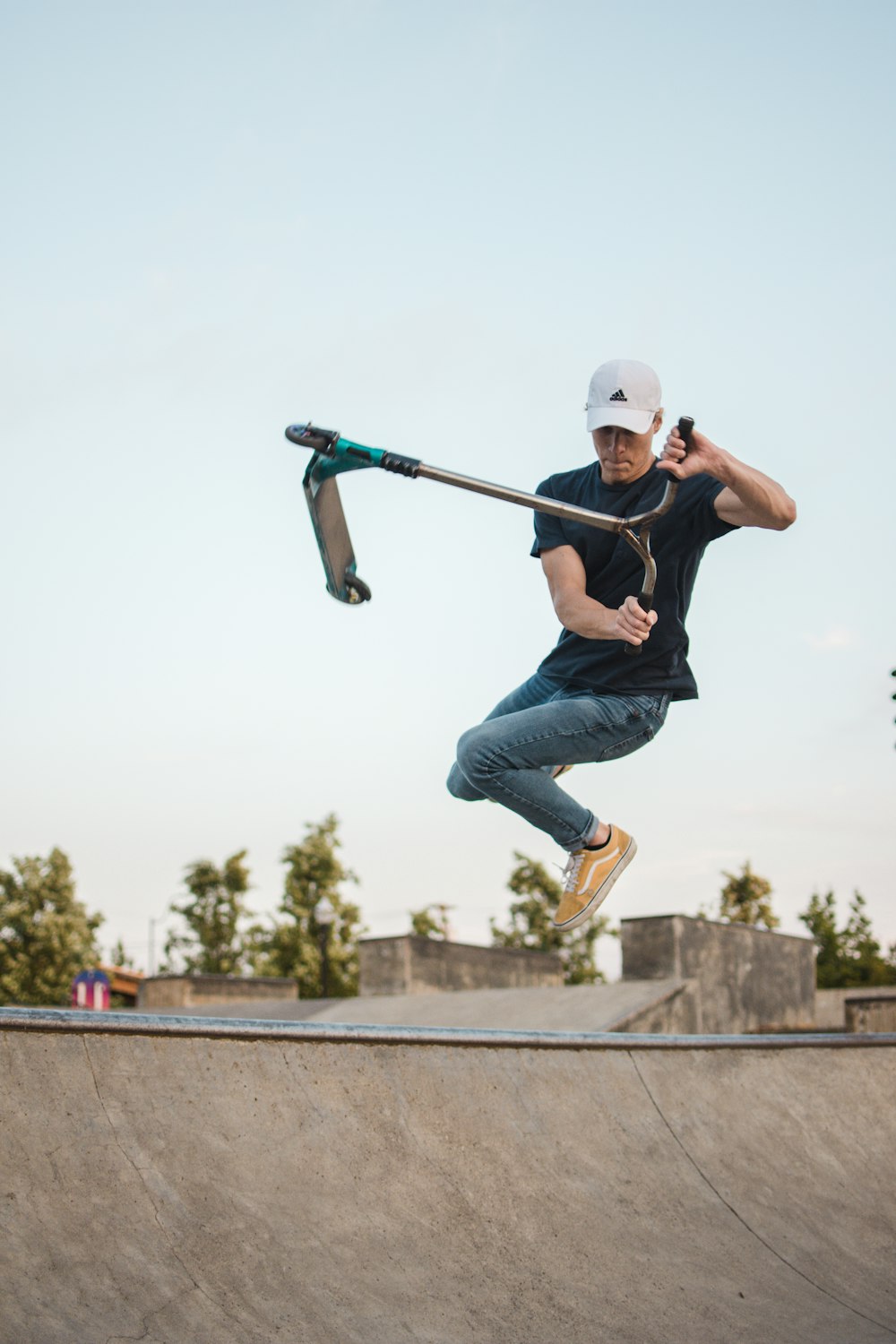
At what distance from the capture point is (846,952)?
108 feet

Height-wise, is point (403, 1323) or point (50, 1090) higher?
point (50, 1090)

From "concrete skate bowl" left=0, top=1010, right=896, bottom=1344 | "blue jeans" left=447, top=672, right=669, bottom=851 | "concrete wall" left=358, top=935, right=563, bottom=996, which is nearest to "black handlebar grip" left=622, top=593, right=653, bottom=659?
"blue jeans" left=447, top=672, right=669, bottom=851

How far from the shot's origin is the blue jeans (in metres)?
4.86

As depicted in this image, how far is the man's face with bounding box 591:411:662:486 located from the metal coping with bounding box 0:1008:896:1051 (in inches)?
111

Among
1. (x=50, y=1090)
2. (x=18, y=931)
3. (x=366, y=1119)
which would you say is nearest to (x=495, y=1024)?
(x=366, y=1119)

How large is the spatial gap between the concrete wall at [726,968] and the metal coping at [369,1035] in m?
8.19

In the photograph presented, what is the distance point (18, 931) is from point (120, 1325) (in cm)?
3372

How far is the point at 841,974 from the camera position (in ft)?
100

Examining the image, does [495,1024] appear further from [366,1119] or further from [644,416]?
[644,416]

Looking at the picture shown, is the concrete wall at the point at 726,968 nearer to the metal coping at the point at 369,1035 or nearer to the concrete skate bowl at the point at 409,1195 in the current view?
the metal coping at the point at 369,1035

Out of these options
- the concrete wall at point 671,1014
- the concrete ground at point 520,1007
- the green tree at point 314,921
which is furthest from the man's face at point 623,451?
the green tree at point 314,921

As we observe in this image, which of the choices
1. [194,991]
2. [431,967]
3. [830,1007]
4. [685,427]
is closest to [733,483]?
[685,427]

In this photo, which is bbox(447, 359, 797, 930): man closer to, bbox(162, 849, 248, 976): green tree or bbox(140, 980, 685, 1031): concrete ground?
bbox(140, 980, 685, 1031): concrete ground

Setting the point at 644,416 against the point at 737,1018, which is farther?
the point at 737,1018
